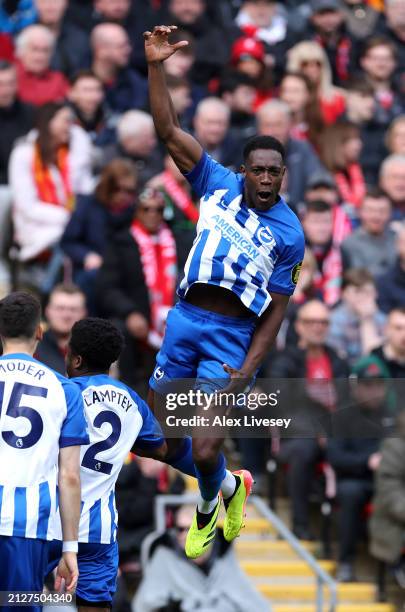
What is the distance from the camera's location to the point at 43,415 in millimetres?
8602

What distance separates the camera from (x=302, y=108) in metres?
16.5

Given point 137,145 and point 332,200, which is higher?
point 137,145

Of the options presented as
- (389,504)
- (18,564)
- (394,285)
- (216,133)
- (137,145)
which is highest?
(216,133)

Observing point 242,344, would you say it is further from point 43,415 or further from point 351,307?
point 351,307

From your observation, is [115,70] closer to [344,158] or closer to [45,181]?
[45,181]

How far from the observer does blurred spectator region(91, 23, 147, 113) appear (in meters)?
15.9

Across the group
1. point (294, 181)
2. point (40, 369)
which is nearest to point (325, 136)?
point (294, 181)

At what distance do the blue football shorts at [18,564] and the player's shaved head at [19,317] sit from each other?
1.02 meters

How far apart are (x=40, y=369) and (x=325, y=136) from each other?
8.04 metres

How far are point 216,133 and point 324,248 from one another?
1389mm

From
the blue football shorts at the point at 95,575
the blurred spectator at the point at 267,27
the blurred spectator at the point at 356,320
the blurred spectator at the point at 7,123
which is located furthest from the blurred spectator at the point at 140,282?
the blue football shorts at the point at 95,575

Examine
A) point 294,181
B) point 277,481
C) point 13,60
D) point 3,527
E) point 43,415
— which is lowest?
point 277,481

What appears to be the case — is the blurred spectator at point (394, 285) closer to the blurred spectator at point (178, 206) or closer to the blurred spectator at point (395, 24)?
the blurred spectator at point (178, 206)

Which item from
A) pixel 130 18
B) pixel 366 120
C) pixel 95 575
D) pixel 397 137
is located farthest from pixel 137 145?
pixel 95 575
